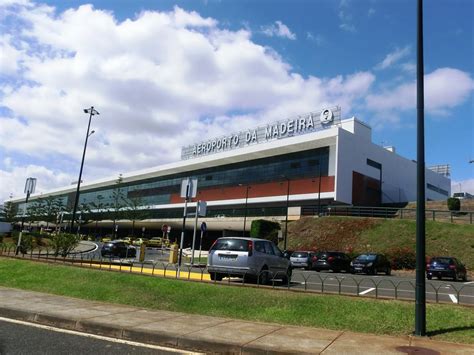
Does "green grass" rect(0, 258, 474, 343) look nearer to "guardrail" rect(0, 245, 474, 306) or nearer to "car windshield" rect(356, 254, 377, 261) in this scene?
"guardrail" rect(0, 245, 474, 306)

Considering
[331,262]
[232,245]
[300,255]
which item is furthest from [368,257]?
[232,245]

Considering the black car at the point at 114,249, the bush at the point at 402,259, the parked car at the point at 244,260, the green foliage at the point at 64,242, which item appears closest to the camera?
the parked car at the point at 244,260

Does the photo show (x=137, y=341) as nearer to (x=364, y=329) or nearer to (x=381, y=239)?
(x=364, y=329)

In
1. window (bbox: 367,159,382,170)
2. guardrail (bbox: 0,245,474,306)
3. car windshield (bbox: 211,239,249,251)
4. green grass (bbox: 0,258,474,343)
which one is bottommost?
green grass (bbox: 0,258,474,343)

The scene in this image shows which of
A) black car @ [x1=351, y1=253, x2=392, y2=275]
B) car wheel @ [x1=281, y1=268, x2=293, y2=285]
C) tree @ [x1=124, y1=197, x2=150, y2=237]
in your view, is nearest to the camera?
car wheel @ [x1=281, y1=268, x2=293, y2=285]

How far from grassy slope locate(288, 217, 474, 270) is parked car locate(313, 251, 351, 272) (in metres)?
8.58

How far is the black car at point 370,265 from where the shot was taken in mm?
28375

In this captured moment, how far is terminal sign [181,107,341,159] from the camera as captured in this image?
5974 centimetres

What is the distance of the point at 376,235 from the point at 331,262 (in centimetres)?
1365

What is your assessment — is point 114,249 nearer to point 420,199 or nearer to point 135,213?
point 420,199

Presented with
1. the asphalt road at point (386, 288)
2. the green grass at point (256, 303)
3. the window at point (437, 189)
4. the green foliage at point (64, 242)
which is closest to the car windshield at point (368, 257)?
the asphalt road at point (386, 288)

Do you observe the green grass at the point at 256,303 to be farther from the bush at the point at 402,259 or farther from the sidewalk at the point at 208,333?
the bush at the point at 402,259

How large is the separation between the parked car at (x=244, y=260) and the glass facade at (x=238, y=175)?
42773 millimetres

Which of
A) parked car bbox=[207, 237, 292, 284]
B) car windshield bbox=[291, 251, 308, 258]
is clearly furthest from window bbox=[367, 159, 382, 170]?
parked car bbox=[207, 237, 292, 284]
